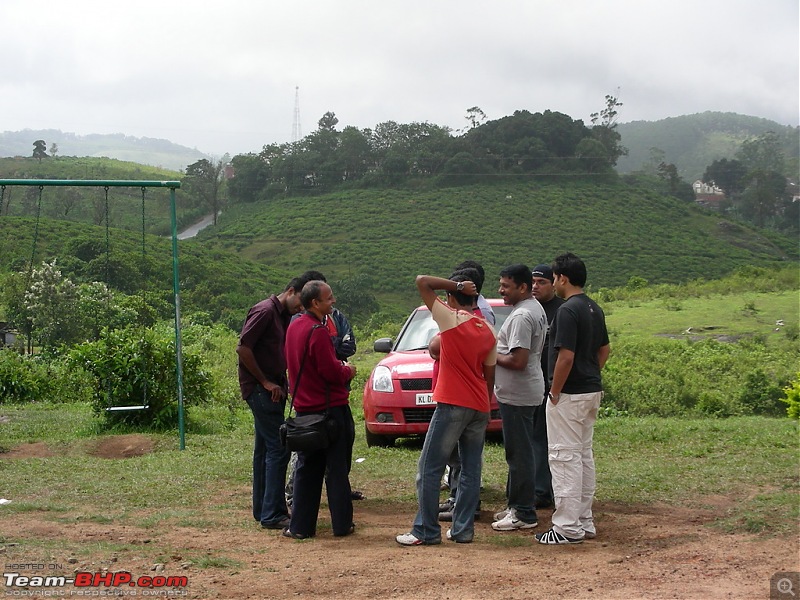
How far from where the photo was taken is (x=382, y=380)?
33.7 ft

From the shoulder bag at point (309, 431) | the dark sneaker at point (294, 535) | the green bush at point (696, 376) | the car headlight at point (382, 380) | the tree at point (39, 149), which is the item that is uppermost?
the tree at point (39, 149)

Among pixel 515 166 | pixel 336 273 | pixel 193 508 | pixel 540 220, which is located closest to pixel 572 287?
pixel 193 508

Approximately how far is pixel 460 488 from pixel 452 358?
870mm

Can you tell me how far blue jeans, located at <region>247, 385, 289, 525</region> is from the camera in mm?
6465

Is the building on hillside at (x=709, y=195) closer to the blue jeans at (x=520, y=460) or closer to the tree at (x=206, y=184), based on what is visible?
the tree at (x=206, y=184)

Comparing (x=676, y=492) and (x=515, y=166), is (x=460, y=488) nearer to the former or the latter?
(x=676, y=492)

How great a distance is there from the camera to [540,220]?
58.3m

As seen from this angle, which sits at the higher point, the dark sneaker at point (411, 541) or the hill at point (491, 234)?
the hill at point (491, 234)

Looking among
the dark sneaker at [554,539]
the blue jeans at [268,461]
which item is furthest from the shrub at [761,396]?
the blue jeans at [268,461]

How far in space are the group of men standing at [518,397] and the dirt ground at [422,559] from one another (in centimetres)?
20

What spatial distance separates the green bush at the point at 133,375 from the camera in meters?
11.6

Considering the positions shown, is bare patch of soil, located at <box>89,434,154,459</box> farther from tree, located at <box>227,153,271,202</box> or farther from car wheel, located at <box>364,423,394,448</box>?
tree, located at <box>227,153,271,202</box>

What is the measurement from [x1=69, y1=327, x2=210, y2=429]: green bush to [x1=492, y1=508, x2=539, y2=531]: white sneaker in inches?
252

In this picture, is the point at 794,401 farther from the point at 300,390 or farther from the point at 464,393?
the point at 300,390
